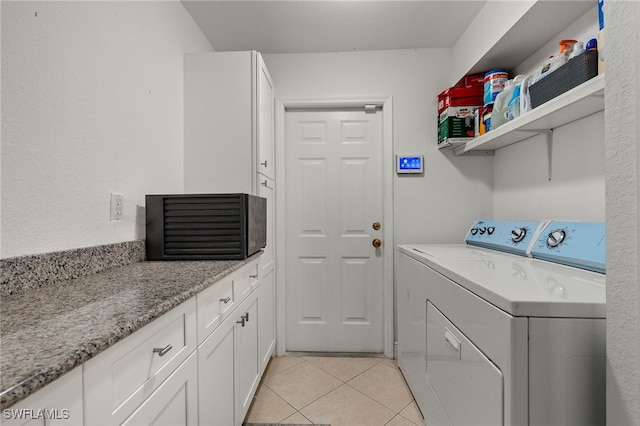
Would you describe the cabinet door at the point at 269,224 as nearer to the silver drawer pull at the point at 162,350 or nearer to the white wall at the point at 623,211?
the silver drawer pull at the point at 162,350

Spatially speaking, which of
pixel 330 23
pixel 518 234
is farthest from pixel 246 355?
pixel 330 23

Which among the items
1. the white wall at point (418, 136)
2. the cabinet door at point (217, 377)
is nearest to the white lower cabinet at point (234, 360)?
the cabinet door at point (217, 377)

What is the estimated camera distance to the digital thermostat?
7.10 feet

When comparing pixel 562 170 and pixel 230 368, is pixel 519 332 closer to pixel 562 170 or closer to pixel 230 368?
pixel 230 368

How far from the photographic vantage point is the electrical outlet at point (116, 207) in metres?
1.14

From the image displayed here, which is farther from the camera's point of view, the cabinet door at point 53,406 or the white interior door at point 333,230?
the white interior door at point 333,230

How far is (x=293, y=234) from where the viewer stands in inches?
89.6

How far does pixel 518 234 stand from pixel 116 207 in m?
1.95

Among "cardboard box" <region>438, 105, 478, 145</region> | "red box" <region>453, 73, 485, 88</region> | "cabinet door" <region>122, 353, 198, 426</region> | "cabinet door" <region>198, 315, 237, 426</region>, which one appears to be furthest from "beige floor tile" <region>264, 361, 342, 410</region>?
"red box" <region>453, 73, 485, 88</region>

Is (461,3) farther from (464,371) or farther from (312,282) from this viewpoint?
(312,282)

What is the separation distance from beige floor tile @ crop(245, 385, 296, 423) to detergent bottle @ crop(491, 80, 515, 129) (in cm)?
206

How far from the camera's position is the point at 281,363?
210 cm

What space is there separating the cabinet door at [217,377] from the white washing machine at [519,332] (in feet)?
2.94

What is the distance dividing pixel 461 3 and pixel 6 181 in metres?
2.30
